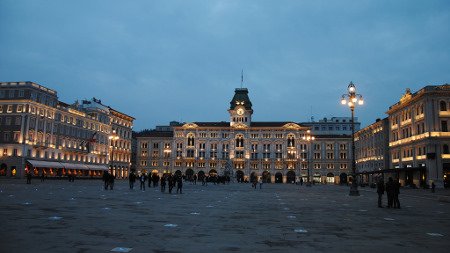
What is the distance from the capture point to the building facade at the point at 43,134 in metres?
75.9

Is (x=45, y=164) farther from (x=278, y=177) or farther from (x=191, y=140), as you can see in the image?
(x=278, y=177)

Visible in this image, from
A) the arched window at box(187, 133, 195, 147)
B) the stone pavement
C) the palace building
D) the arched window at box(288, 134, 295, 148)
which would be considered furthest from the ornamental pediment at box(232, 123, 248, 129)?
the stone pavement

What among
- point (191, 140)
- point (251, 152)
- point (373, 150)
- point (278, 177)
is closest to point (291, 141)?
point (278, 177)

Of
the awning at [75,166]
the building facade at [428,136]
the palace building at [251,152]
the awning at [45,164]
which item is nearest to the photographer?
the building facade at [428,136]

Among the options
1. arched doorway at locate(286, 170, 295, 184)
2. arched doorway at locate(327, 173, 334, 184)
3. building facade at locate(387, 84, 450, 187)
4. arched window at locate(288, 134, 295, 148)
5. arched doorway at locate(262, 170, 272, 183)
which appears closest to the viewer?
building facade at locate(387, 84, 450, 187)

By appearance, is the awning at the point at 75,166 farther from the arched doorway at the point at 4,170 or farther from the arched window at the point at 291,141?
the arched window at the point at 291,141

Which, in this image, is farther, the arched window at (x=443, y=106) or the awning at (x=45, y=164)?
the awning at (x=45, y=164)

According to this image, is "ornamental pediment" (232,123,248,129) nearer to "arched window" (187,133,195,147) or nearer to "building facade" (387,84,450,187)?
"arched window" (187,133,195,147)

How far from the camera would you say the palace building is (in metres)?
125

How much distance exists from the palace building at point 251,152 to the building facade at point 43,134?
102ft

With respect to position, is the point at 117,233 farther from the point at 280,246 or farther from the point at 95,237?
the point at 280,246

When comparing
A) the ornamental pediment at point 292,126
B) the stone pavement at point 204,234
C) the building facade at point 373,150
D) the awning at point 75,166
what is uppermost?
the ornamental pediment at point 292,126

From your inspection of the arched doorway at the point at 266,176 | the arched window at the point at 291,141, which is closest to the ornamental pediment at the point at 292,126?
the arched window at the point at 291,141

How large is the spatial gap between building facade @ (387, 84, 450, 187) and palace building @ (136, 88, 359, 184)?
55307mm
